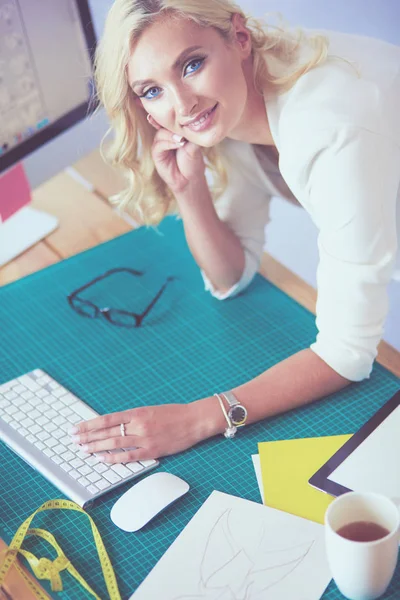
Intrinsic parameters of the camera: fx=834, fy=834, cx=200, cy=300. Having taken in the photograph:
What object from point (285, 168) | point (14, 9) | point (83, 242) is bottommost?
point (83, 242)

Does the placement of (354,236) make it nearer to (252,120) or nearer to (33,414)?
(252,120)

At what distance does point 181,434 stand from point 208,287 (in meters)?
0.39

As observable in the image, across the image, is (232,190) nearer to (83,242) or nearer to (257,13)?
(83,242)

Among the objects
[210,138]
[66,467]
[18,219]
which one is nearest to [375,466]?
[66,467]

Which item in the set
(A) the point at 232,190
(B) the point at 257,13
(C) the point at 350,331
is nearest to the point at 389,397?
(C) the point at 350,331

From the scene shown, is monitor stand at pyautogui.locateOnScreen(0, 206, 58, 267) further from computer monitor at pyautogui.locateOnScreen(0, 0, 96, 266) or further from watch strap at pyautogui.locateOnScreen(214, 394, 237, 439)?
watch strap at pyautogui.locateOnScreen(214, 394, 237, 439)

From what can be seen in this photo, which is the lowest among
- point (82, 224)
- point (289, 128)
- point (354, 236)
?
point (82, 224)

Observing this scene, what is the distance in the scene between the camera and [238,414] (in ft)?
3.99

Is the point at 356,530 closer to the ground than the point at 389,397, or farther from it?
farther from it

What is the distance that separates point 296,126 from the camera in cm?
120

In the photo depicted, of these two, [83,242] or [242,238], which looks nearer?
[242,238]

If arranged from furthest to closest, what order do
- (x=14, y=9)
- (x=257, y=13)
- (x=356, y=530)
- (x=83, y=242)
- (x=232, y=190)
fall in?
(x=257, y=13), (x=83, y=242), (x=232, y=190), (x=14, y=9), (x=356, y=530)

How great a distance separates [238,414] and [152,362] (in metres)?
0.22

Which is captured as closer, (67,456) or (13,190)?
(67,456)
